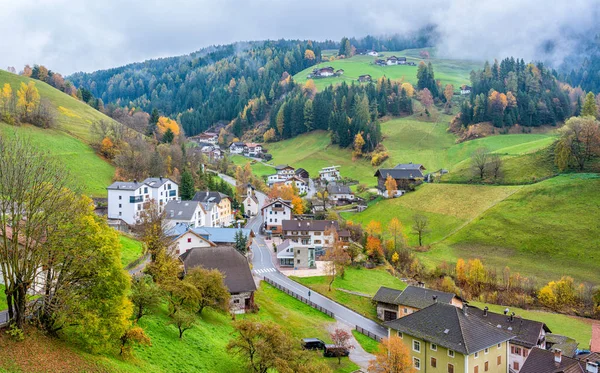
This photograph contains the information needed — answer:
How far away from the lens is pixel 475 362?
1316 inches

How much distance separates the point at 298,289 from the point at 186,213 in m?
27.1

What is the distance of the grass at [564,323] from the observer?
48.0 meters

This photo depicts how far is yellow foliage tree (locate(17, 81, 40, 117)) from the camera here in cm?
9442

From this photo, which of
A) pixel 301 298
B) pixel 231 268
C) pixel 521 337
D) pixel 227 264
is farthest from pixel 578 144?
pixel 227 264

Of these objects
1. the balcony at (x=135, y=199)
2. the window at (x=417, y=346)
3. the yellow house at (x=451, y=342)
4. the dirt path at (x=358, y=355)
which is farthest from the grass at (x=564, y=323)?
the balcony at (x=135, y=199)

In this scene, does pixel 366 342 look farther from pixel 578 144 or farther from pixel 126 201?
pixel 578 144

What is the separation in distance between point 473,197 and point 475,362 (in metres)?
60.5

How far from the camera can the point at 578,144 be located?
9012 cm

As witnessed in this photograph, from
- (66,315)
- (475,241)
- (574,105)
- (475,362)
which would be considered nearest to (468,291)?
(475,241)

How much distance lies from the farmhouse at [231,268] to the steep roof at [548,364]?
79.4ft

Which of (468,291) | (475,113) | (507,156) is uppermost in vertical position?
(475,113)

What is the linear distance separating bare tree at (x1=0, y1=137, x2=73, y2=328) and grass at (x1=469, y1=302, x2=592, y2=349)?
4855 cm

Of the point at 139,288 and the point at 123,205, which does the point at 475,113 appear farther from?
the point at 139,288

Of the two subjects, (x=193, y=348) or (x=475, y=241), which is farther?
(x=475, y=241)
